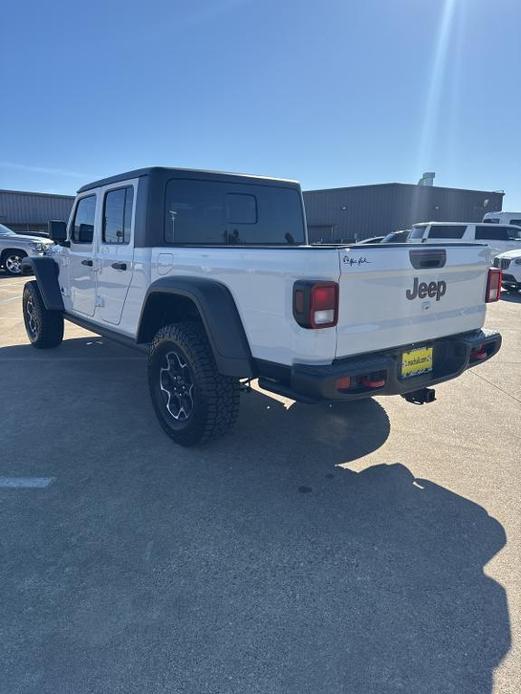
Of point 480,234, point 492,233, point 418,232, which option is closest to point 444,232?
point 418,232

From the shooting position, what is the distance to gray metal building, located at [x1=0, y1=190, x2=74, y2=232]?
24.4 metres

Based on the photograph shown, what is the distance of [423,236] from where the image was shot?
15.1m

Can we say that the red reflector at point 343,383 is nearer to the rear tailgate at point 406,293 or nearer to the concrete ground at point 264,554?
the rear tailgate at point 406,293

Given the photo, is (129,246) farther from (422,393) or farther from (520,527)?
(520,527)

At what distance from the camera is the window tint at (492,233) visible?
14.8 meters

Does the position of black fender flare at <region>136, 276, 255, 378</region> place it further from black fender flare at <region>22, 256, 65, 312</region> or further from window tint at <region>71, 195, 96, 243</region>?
black fender flare at <region>22, 256, 65, 312</region>

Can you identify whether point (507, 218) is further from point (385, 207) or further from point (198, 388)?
point (198, 388)

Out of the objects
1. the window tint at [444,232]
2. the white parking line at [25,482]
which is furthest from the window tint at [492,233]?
the white parking line at [25,482]

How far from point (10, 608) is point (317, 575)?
1.37 metres

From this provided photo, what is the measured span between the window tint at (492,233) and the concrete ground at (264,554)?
12.5 m

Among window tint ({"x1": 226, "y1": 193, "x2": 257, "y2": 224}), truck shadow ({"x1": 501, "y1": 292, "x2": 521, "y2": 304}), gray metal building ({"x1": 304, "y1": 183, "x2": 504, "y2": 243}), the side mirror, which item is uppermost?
gray metal building ({"x1": 304, "y1": 183, "x2": 504, "y2": 243})

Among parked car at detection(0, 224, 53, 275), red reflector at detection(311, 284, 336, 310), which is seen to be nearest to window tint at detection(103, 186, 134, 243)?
red reflector at detection(311, 284, 336, 310)

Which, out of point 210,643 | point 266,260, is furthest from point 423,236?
point 210,643

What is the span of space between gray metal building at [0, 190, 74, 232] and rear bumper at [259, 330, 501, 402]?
25207 millimetres
